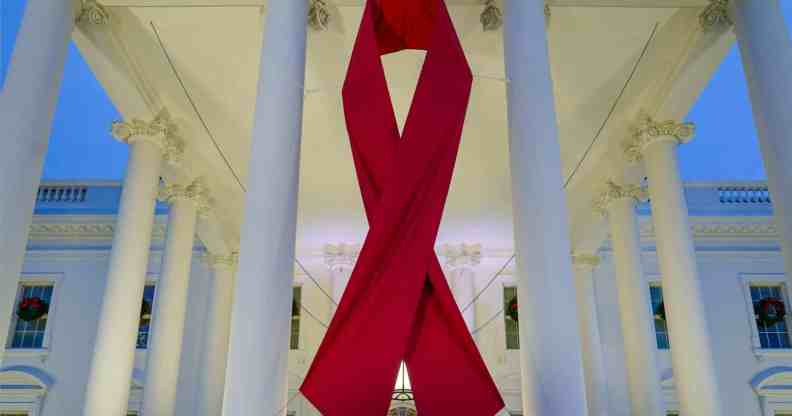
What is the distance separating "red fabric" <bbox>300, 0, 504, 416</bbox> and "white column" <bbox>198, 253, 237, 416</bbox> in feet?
28.8

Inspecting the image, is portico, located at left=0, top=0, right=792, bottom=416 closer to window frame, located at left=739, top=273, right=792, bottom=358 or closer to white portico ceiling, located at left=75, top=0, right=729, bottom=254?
white portico ceiling, located at left=75, top=0, right=729, bottom=254

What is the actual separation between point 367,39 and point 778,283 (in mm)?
12874

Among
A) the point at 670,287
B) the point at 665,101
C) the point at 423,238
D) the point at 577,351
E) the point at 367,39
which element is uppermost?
Result: the point at 665,101

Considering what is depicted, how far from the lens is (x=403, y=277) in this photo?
5148 millimetres

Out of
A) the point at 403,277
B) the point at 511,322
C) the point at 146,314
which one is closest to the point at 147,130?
the point at 403,277

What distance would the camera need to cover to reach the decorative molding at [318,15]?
792cm

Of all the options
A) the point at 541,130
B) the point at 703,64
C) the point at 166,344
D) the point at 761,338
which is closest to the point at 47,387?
the point at 166,344

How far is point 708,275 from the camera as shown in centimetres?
1495

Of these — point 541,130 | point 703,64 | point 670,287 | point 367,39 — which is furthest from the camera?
point 670,287

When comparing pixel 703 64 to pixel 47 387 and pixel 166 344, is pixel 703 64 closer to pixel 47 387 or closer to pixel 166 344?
pixel 166 344

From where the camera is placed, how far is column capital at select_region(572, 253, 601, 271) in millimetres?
14398

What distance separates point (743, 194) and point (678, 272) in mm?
7363

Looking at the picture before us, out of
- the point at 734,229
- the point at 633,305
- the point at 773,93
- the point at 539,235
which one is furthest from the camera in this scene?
the point at 734,229

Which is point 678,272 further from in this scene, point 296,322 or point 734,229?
point 296,322
